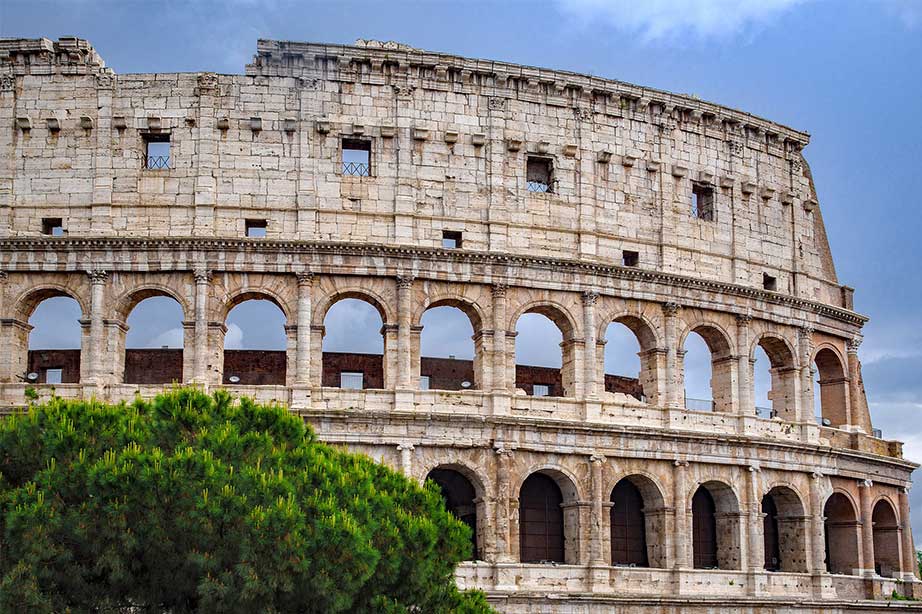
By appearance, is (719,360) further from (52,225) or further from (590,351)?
(52,225)

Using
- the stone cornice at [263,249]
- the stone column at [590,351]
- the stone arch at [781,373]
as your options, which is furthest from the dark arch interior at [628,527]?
the stone cornice at [263,249]

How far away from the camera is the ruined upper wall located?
116 ft

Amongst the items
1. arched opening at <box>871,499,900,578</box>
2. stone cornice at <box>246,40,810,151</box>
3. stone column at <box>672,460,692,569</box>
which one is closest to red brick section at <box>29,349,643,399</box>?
stone column at <box>672,460,692,569</box>

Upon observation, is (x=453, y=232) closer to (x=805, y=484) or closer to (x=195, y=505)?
(x=805, y=484)

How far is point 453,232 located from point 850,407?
14.2m

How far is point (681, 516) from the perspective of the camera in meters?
36.1

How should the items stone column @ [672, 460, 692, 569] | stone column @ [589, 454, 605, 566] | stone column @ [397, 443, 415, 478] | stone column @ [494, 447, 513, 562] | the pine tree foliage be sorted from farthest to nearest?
stone column @ [672, 460, 692, 569], stone column @ [589, 454, 605, 566], stone column @ [494, 447, 513, 562], stone column @ [397, 443, 415, 478], the pine tree foliage

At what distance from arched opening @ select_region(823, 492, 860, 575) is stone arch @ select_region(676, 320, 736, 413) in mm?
4665

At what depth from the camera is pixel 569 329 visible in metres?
36.6

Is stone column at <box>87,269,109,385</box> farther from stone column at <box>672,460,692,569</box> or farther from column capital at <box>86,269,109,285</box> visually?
stone column at <box>672,460,692,569</box>

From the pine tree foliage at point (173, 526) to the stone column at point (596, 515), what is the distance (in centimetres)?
1298

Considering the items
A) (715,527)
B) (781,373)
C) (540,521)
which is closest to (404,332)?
(540,521)

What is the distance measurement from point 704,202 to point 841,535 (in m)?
10.8

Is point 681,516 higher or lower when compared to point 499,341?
lower
